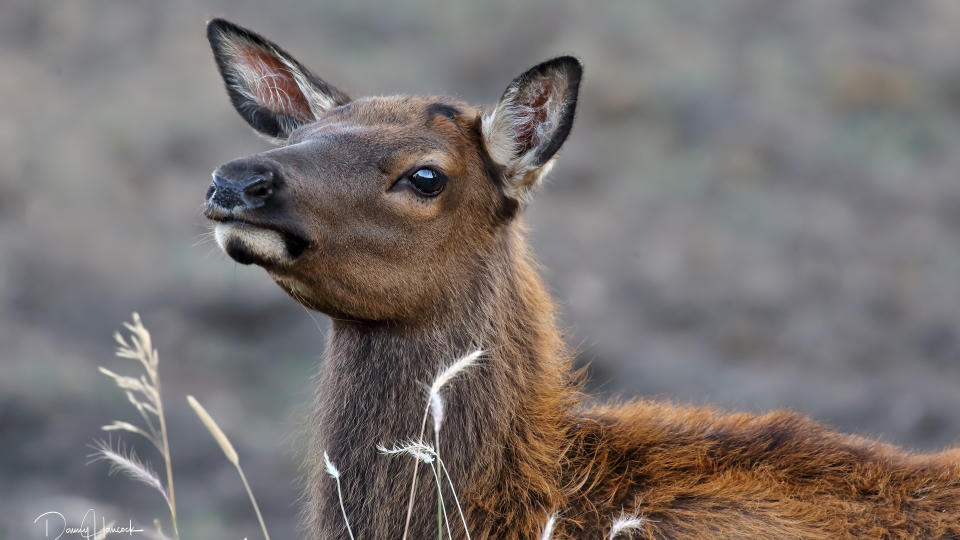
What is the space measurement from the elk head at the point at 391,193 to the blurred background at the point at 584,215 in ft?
21.7

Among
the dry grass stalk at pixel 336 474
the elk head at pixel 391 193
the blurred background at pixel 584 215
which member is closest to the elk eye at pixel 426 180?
the elk head at pixel 391 193

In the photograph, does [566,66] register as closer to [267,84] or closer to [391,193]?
[391,193]

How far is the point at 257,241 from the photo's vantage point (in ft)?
18.6

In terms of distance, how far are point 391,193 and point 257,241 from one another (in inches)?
32.8

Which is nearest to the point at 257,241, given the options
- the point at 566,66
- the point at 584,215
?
the point at 566,66

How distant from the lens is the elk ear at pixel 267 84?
726cm

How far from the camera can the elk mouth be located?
221 inches

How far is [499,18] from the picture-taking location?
854 inches

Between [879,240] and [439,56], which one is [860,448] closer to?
[879,240]

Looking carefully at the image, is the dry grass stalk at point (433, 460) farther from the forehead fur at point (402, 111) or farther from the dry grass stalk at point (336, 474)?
the forehead fur at point (402, 111)

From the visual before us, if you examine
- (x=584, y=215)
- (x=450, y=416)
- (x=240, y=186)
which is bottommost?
(x=450, y=416)

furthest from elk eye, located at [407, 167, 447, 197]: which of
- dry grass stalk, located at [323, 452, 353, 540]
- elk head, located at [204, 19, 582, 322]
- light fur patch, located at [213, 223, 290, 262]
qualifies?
dry grass stalk, located at [323, 452, 353, 540]

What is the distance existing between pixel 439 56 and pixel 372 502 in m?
15.7

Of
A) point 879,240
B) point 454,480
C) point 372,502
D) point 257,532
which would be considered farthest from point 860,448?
point 879,240
